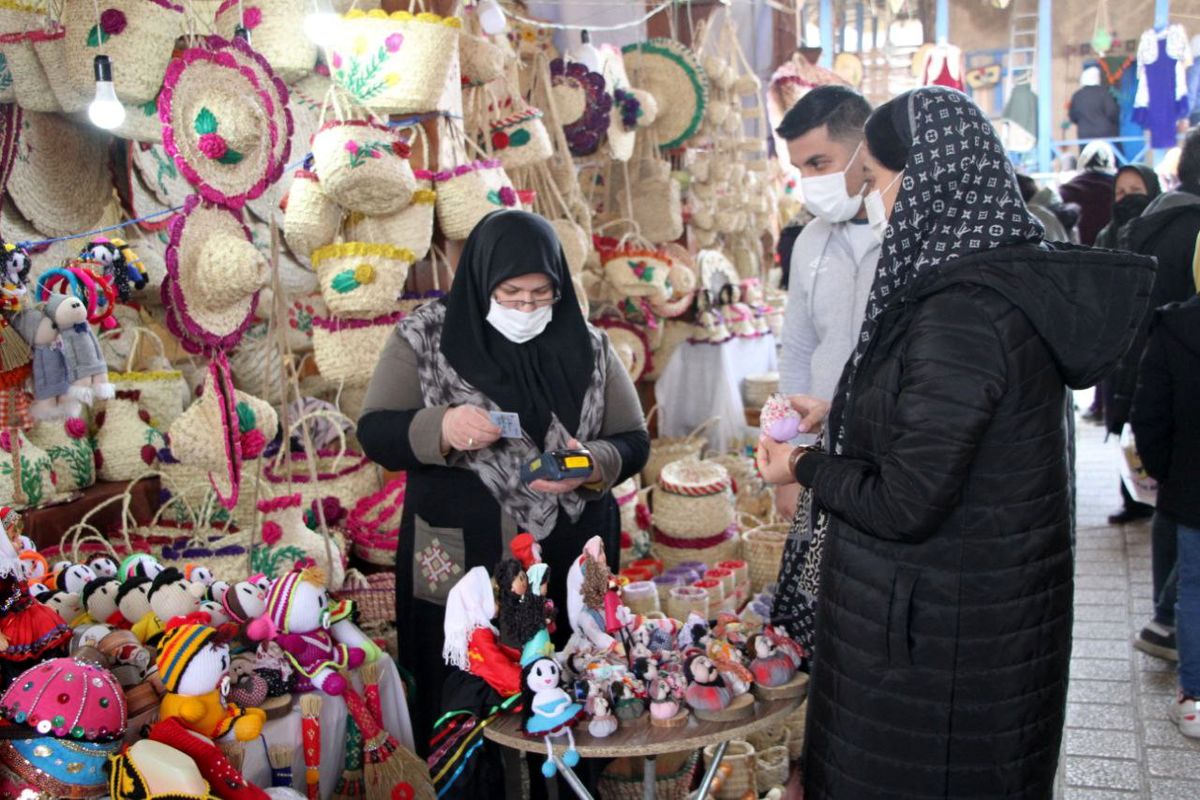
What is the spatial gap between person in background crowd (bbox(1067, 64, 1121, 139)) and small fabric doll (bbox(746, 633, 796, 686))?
8.40 meters

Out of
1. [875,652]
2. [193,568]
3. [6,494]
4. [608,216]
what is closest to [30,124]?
[6,494]

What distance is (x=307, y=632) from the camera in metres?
2.06

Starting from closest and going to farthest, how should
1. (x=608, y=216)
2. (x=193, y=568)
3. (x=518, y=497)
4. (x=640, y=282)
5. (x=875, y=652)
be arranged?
(x=875, y=652), (x=518, y=497), (x=193, y=568), (x=640, y=282), (x=608, y=216)

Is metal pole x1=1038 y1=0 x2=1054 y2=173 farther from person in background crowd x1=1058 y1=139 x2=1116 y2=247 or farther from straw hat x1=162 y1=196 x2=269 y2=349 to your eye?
straw hat x1=162 y1=196 x2=269 y2=349

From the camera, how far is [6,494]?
2568mm

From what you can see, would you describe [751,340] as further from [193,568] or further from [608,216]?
[193,568]

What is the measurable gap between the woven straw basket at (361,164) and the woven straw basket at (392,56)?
9cm

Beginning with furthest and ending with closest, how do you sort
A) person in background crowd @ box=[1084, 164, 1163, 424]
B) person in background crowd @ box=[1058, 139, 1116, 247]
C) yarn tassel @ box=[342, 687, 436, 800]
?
person in background crowd @ box=[1058, 139, 1116, 247] → person in background crowd @ box=[1084, 164, 1163, 424] → yarn tassel @ box=[342, 687, 436, 800]

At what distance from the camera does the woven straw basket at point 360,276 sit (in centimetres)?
264

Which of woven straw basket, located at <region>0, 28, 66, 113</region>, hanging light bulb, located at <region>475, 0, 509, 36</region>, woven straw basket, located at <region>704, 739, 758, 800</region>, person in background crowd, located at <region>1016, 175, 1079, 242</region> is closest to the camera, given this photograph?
woven straw basket, located at <region>704, 739, 758, 800</region>

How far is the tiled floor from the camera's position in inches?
110

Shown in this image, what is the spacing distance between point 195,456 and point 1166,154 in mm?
8232

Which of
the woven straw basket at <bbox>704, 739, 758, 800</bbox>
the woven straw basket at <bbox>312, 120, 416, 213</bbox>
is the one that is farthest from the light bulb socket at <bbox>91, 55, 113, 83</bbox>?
the woven straw basket at <bbox>704, 739, 758, 800</bbox>

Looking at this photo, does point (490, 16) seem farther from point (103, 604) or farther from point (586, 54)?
point (103, 604)
